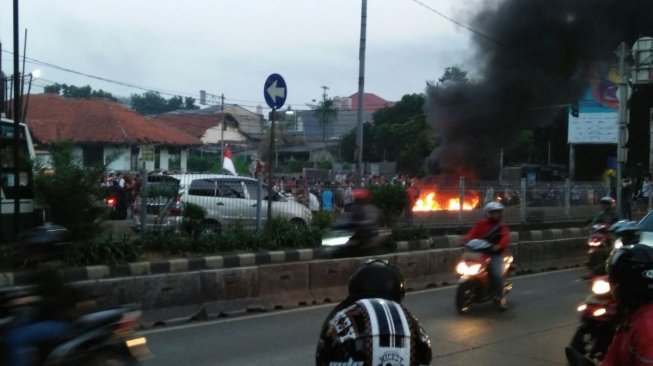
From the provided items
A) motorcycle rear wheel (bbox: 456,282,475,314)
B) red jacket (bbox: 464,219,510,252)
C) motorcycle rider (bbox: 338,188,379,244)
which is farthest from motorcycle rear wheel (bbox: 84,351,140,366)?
red jacket (bbox: 464,219,510,252)

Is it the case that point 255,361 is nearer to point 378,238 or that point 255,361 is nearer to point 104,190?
point 378,238

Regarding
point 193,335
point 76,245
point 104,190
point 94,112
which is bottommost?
point 193,335

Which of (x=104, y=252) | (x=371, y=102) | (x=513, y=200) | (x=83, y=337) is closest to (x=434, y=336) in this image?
Result: (x=83, y=337)

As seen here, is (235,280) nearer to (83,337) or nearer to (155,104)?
(83,337)

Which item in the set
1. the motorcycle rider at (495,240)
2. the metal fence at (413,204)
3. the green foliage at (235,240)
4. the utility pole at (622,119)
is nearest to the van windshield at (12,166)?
Result: the metal fence at (413,204)

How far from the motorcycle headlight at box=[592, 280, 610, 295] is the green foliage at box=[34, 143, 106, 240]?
Result: 23.8ft

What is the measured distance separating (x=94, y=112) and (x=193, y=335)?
117ft

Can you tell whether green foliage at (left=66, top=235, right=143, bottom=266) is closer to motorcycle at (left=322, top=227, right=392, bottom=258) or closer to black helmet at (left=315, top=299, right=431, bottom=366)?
motorcycle at (left=322, top=227, right=392, bottom=258)

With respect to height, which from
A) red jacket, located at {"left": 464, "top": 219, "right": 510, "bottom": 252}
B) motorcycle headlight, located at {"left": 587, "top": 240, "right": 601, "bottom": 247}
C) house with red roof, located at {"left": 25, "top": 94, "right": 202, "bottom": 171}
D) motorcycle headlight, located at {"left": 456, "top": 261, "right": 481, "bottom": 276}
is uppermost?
house with red roof, located at {"left": 25, "top": 94, "right": 202, "bottom": 171}

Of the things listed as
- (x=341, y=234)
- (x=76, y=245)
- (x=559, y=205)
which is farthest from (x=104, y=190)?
(x=559, y=205)

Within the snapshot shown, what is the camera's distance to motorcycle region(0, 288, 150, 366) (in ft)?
15.4

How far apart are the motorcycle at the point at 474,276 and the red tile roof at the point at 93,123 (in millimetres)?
30137

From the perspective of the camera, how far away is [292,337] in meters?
7.98

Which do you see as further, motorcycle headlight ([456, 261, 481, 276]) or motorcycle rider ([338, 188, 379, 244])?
motorcycle headlight ([456, 261, 481, 276])
